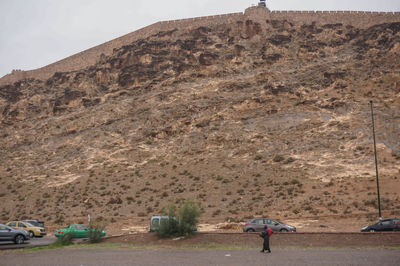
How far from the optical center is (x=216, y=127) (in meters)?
39.0

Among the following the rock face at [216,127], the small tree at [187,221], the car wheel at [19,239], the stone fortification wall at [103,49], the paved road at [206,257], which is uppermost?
the stone fortification wall at [103,49]

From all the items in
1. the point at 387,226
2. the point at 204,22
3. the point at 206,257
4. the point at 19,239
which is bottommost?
the point at 206,257

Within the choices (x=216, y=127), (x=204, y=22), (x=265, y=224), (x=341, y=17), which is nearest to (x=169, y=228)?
(x=265, y=224)

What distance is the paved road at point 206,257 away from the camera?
11938 mm

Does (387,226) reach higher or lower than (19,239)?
higher

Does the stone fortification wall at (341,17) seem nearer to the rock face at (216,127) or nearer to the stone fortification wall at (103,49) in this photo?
the rock face at (216,127)

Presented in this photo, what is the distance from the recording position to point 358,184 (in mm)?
27672

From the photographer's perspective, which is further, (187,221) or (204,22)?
(204,22)

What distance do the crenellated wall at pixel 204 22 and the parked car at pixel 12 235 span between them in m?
38.9

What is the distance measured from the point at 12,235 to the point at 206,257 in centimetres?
994

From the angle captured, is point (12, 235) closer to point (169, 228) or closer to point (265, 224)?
point (169, 228)

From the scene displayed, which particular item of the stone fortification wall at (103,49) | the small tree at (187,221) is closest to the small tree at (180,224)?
the small tree at (187,221)

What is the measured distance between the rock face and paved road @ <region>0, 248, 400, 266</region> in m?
11.5

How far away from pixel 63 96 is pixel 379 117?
1418 inches
